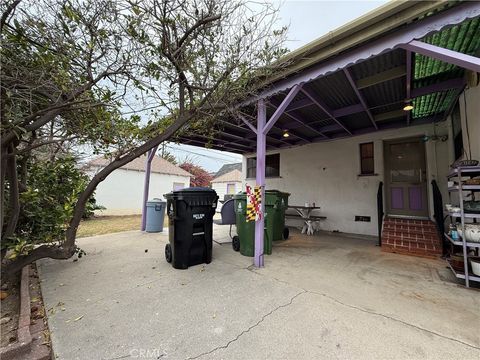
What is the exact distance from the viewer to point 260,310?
2.36m

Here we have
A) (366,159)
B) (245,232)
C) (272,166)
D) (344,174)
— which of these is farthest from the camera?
(272,166)

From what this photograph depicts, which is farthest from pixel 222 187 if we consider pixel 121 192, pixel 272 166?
pixel 272 166

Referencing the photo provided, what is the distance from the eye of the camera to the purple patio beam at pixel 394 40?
2.12 meters

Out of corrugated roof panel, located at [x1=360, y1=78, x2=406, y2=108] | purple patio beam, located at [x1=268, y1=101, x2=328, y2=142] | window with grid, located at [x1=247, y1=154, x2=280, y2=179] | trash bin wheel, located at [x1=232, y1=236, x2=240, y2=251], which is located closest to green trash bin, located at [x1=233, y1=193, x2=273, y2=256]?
trash bin wheel, located at [x1=232, y1=236, x2=240, y2=251]

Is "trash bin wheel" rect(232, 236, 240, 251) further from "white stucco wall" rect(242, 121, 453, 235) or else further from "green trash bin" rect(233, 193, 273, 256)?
"white stucco wall" rect(242, 121, 453, 235)

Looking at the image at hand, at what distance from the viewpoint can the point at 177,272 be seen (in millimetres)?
3459

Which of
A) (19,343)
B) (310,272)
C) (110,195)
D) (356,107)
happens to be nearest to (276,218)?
(310,272)

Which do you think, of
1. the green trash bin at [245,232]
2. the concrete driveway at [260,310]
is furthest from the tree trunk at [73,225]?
the green trash bin at [245,232]

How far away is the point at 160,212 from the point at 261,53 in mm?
5283

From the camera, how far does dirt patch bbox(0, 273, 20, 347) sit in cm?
192

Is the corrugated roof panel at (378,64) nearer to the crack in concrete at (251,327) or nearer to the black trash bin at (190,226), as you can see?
the black trash bin at (190,226)

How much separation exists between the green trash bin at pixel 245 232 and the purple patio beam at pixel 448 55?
323 cm

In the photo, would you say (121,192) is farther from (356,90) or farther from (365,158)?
(356,90)

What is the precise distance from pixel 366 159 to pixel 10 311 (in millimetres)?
7813
